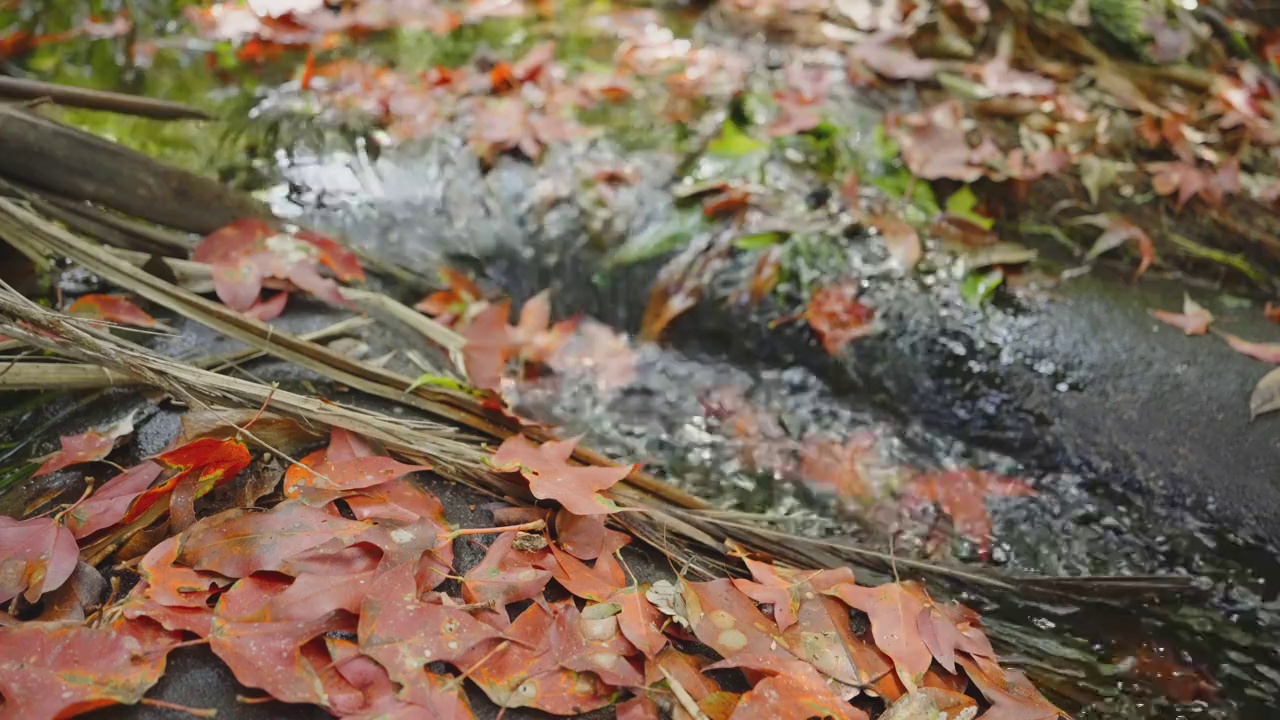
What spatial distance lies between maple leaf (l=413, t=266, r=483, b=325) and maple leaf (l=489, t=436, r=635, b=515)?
1.18 meters

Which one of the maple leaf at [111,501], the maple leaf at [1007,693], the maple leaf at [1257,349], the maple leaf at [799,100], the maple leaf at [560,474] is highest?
the maple leaf at [799,100]

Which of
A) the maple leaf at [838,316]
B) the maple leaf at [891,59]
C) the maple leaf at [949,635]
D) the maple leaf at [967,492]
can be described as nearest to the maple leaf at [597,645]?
the maple leaf at [949,635]

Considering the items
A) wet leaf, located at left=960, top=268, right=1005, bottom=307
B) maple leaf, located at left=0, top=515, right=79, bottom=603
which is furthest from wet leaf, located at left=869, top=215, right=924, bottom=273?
maple leaf, located at left=0, top=515, right=79, bottom=603

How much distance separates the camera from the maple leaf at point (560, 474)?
1.87m

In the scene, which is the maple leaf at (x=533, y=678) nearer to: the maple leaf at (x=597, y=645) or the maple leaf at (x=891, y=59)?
the maple leaf at (x=597, y=645)

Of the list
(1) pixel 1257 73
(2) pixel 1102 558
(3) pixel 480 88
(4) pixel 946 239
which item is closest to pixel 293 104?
(3) pixel 480 88

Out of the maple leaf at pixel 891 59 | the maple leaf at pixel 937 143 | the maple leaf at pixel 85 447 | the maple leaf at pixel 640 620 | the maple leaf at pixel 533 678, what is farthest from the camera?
the maple leaf at pixel 891 59

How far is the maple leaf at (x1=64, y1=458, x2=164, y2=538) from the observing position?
1.71 metres

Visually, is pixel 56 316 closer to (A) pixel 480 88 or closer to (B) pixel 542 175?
(B) pixel 542 175

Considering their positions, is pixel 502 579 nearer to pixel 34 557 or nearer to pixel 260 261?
pixel 34 557

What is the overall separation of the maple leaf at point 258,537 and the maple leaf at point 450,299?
4.93 feet

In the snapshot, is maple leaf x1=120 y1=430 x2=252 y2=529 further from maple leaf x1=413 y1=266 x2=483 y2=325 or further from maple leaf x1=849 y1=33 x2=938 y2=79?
maple leaf x1=849 y1=33 x2=938 y2=79

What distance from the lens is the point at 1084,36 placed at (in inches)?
167

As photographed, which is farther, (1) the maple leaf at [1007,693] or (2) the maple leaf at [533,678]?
(1) the maple leaf at [1007,693]
